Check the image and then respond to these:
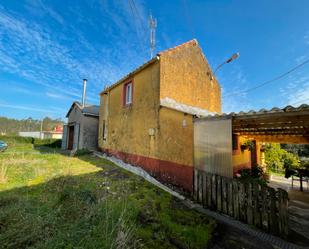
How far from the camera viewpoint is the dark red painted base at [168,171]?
7450 millimetres

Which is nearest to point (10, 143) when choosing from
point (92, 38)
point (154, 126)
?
point (92, 38)

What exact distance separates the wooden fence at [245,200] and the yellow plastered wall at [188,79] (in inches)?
208

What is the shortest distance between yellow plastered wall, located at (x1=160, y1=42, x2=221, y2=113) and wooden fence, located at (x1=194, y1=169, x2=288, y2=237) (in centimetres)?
529

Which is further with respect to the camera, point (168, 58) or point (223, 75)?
point (223, 75)

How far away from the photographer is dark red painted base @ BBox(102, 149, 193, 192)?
7450mm

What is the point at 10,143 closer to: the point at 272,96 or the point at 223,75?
the point at 223,75

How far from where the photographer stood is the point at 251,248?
4.05 m

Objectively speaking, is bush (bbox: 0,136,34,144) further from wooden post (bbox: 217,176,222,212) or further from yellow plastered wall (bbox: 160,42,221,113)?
wooden post (bbox: 217,176,222,212)

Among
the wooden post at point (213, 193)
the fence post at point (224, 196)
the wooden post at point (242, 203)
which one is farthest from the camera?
the wooden post at point (213, 193)

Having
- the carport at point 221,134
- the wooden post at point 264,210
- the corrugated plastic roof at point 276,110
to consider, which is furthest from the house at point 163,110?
the wooden post at point 264,210

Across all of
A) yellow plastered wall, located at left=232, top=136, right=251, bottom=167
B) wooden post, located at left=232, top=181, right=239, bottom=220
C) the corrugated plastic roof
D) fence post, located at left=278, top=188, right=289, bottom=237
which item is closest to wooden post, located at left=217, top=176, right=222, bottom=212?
wooden post, located at left=232, top=181, right=239, bottom=220

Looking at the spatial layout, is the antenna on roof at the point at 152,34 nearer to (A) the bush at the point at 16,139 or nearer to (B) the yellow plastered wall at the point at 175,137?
(B) the yellow plastered wall at the point at 175,137

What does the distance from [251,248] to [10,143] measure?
34801 mm

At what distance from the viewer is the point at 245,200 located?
535cm
